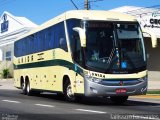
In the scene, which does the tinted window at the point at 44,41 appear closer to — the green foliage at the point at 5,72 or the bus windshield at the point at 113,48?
the bus windshield at the point at 113,48

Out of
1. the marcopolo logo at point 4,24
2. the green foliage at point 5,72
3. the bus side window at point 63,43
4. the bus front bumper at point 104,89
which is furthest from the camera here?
the marcopolo logo at point 4,24

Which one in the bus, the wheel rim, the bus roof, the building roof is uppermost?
the building roof

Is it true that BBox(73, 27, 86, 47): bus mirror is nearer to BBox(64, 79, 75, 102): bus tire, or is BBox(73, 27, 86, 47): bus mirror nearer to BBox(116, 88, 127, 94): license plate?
BBox(116, 88, 127, 94): license plate

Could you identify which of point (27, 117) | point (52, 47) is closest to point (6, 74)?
point (52, 47)

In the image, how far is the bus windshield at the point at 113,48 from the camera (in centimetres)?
1817

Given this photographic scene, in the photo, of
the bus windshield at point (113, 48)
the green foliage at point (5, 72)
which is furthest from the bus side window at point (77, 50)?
the green foliage at point (5, 72)

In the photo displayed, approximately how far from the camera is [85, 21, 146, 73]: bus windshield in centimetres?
1817

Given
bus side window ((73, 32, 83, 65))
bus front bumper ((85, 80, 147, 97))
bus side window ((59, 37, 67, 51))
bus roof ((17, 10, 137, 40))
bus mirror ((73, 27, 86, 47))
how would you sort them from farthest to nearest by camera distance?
bus side window ((59, 37, 67, 51)) < bus roof ((17, 10, 137, 40)) < bus side window ((73, 32, 83, 65)) < bus front bumper ((85, 80, 147, 97)) < bus mirror ((73, 27, 86, 47))

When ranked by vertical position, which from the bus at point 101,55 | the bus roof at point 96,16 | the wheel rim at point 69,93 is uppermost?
the bus roof at point 96,16

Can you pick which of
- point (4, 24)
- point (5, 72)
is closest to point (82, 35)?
point (5, 72)

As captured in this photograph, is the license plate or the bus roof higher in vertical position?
the bus roof

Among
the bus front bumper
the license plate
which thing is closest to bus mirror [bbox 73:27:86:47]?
the bus front bumper

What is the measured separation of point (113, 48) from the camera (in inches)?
721

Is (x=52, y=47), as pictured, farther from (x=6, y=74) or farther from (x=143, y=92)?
(x=6, y=74)
